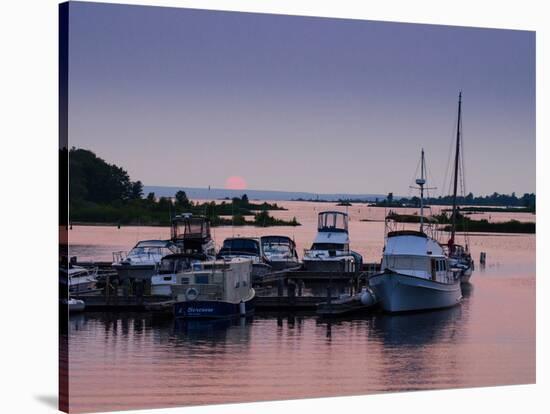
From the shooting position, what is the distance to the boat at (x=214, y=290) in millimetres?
32656

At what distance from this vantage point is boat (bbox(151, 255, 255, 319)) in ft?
107

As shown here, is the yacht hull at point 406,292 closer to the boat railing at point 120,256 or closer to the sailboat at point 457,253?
the sailboat at point 457,253

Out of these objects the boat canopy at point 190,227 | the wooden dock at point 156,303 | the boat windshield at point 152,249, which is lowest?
the wooden dock at point 156,303

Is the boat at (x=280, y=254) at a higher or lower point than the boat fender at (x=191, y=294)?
higher

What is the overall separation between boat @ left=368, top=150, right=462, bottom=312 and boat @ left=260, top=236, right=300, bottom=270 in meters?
4.67

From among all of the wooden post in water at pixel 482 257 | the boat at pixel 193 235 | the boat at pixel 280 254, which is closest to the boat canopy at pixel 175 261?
the boat at pixel 193 235

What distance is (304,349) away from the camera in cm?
2600

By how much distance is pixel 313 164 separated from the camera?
81.2 feet

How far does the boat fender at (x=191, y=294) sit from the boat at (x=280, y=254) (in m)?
5.68

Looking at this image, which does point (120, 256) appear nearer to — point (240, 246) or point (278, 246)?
point (240, 246)

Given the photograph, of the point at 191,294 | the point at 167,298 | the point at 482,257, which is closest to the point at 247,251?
the point at 167,298

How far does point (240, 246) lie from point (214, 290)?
181 inches

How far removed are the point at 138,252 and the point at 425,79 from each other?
19.0 meters

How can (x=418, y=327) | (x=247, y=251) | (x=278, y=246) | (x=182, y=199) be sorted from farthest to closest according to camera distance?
1. (x=278, y=246)
2. (x=247, y=251)
3. (x=418, y=327)
4. (x=182, y=199)
